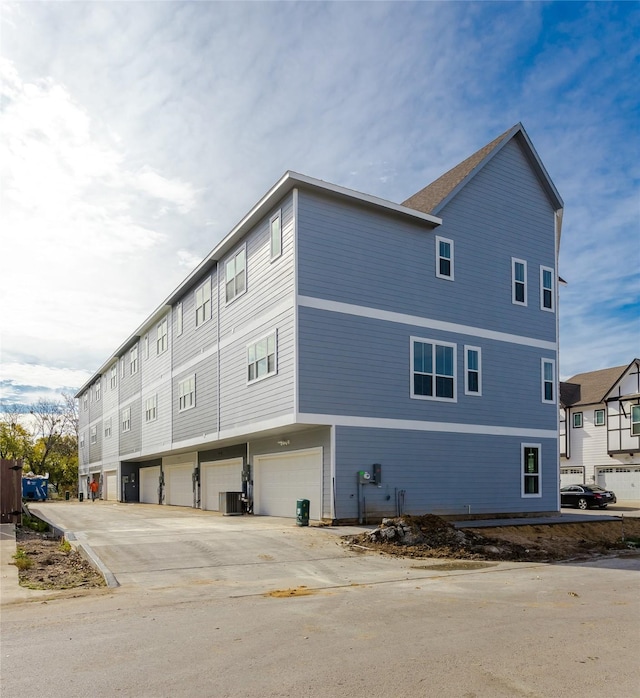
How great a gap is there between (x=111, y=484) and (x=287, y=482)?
3126cm

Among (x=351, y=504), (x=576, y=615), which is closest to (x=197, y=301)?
(x=351, y=504)

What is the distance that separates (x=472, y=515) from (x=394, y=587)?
39.2 feet

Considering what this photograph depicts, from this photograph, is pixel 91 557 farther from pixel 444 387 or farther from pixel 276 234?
pixel 444 387

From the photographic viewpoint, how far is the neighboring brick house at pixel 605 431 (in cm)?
4362

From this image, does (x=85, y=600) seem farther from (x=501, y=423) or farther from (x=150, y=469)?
(x=150, y=469)

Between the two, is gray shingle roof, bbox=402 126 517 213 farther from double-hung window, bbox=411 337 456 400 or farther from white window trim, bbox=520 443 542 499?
white window trim, bbox=520 443 542 499

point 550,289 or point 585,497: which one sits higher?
point 550,289

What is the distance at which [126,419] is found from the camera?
42.8m

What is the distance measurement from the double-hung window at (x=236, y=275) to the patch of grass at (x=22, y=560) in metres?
12.2

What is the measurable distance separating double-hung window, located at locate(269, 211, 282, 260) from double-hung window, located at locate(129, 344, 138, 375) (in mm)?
22213

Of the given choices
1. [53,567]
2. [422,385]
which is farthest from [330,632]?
[422,385]

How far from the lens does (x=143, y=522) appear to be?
21172mm

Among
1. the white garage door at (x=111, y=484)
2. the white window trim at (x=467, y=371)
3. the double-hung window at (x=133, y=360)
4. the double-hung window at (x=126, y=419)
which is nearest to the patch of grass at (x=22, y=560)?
the white window trim at (x=467, y=371)

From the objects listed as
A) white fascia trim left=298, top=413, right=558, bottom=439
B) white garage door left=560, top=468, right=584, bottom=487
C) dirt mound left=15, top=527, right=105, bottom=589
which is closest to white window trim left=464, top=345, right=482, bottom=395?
white fascia trim left=298, top=413, right=558, bottom=439
